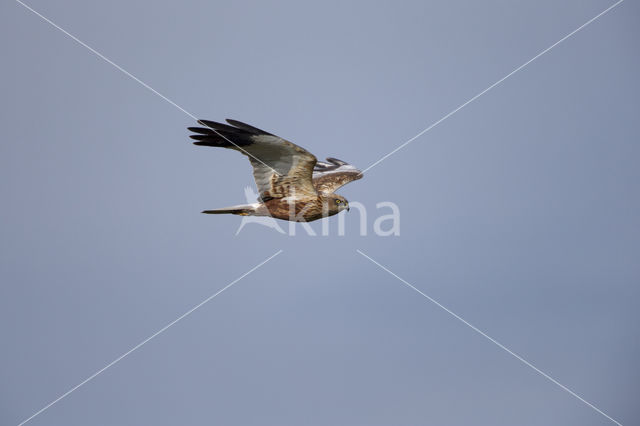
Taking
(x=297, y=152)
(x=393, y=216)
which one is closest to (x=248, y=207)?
(x=297, y=152)

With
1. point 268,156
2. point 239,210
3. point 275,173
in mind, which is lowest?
point 239,210

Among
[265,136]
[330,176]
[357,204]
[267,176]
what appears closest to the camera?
[265,136]

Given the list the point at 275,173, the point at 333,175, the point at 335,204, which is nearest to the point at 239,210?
the point at 275,173

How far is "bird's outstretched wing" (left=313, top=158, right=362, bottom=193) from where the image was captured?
510 inches

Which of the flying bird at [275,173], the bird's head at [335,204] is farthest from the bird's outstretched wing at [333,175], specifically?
the flying bird at [275,173]

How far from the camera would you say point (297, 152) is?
1010cm

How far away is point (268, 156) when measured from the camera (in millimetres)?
10328

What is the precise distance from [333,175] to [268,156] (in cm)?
335

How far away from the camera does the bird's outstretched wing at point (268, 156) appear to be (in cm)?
985

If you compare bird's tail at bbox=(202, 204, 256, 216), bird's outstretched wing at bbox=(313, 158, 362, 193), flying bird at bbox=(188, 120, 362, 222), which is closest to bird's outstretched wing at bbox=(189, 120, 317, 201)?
flying bird at bbox=(188, 120, 362, 222)

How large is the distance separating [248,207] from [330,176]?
2844mm

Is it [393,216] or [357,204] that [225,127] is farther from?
[393,216]

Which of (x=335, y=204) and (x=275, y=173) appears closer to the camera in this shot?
(x=275, y=173)

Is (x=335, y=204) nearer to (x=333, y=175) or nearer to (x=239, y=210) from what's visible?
(x=239, y=210)
